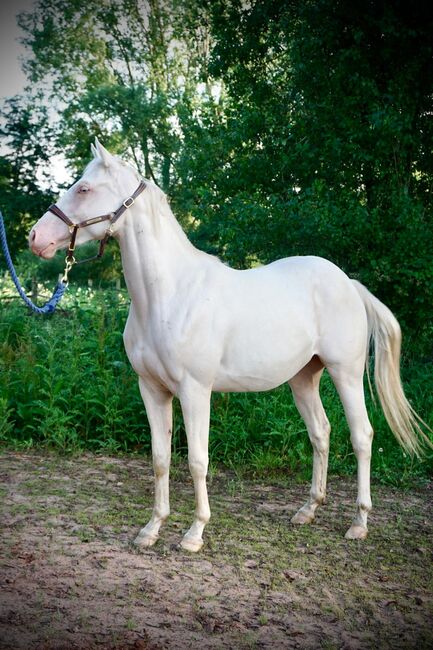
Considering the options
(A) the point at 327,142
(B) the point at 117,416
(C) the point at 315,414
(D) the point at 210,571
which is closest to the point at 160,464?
(D) the point at 210,571

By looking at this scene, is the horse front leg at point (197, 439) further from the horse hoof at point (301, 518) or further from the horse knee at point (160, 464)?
the horse hoof at point (301, 518)

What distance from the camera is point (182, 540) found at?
362 centimetres

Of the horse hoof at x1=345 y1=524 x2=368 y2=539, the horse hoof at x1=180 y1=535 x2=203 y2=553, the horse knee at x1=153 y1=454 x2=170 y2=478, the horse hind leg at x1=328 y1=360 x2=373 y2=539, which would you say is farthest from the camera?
the horse hind leg at x1=328 y1=360 x2=373 y2=539

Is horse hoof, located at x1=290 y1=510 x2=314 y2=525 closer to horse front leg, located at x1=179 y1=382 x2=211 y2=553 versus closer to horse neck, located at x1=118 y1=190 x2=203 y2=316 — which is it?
horse front leg, located at x1=179 y1=382 x2=211 y2=553

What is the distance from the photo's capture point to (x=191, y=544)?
11.7 ft

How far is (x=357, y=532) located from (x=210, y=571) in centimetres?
113

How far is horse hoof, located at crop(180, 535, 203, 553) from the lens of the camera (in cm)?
354

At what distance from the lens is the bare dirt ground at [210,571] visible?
2.64 meters

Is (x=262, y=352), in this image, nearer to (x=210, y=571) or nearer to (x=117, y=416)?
(x=210, y=571)

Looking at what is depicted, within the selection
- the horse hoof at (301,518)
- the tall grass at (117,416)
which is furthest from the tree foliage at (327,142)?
the horse hoof at (301,518)

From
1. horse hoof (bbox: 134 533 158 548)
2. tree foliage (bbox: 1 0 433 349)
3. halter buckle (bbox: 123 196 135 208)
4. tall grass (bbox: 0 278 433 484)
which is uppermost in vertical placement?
tree foliage (bbox: 1 0 433 349)

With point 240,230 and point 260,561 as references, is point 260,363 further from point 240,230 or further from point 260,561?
point 240,230

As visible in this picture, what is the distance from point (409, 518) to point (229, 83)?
671 cm

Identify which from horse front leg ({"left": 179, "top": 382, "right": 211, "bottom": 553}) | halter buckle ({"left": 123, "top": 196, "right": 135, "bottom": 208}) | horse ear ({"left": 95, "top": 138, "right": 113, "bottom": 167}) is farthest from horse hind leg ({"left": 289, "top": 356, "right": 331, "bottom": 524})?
horse ear ({"left": 95, "top": 138, "right": 113, "bottom": 167})
